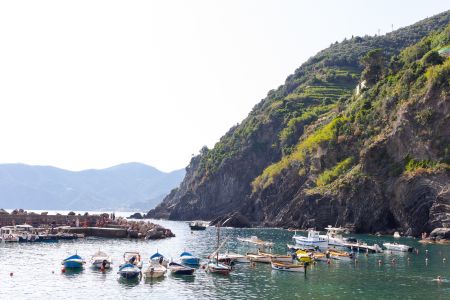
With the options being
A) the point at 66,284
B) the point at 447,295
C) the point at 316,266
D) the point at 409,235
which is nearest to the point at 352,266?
the point at 316,266

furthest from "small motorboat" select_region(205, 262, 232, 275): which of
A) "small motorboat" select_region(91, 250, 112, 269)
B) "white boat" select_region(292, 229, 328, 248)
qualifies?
"white boat" select_region(292, 229, 328, 248)

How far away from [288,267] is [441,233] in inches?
2538

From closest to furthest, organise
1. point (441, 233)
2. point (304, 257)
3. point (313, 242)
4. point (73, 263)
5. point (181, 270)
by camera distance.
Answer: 1. point (181, 270)
2. point (73, 263)
3. point (304, 257)
4. point (313, 242)
5. point (441, 233)

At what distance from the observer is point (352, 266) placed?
89.0m

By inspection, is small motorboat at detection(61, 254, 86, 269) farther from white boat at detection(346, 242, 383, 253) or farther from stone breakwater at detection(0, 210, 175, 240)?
stone breakwater at detection(0, 210, 175, 240)

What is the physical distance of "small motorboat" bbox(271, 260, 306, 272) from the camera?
79.2m

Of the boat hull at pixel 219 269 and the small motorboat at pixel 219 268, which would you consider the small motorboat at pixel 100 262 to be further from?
the boat hull at pixel 219 269

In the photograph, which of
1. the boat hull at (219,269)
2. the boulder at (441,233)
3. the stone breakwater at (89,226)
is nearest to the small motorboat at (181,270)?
the boat hull at (219,269)

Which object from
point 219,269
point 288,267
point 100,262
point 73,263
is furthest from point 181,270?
point 73,263

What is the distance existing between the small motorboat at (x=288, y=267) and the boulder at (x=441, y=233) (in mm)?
62922

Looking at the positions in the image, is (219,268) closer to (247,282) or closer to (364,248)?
(247,282)

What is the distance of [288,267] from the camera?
80.1 meters

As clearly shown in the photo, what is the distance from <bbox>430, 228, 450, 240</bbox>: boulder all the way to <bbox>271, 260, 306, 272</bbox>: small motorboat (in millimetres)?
62922

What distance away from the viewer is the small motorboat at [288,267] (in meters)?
→ 79.2
